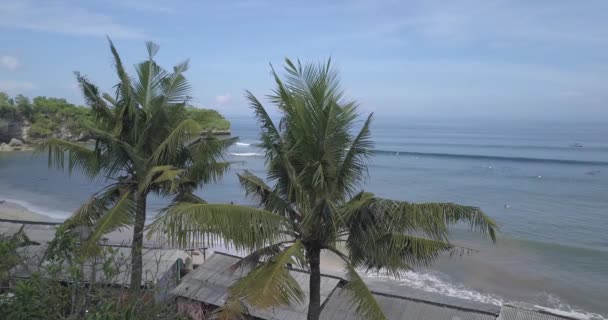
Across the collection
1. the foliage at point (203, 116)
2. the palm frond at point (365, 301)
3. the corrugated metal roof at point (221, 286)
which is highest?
the foliage at point (203, 116)

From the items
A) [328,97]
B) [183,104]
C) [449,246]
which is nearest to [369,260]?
[449,246]

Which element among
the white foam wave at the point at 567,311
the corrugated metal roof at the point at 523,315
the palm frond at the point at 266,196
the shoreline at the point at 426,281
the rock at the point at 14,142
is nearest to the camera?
the palm frond at the point at 266,196

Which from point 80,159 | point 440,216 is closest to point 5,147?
point 80,159

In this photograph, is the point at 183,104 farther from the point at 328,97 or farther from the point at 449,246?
the point at 449,246

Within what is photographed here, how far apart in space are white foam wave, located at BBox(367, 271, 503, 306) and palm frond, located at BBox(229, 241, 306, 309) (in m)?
11.3

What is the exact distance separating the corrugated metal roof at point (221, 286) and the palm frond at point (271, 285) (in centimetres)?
437

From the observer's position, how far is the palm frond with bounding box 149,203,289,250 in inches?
232

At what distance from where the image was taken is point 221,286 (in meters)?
11.9

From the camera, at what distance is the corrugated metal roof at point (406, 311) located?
35.1 feet

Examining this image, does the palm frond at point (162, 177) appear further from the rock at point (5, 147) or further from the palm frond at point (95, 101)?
the rock at point (5, 147)

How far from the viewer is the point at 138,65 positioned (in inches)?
383

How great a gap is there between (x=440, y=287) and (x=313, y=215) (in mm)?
13229

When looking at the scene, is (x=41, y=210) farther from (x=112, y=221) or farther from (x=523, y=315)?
(x=523, y=315)

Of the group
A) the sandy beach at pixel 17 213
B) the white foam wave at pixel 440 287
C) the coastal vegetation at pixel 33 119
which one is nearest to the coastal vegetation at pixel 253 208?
the white foam wave at pixel 440 287
